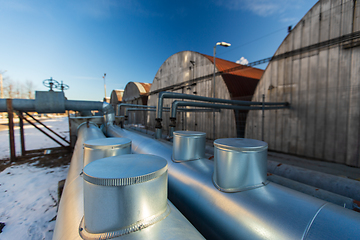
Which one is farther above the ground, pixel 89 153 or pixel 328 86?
pixel 328 86

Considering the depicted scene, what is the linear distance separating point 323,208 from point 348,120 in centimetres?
564

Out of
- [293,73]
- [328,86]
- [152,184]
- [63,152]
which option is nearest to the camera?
[152,184]

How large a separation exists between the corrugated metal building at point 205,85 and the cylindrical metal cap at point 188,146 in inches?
209

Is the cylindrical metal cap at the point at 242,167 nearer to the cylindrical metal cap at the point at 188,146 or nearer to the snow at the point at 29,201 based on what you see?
the cylindrical metal cap at the point at 188,146

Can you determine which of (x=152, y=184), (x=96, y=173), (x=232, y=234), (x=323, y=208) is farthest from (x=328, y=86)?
(x=96, y=173)

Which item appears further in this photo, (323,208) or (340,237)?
(323,208)

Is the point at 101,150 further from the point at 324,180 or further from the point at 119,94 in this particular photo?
the point at 119,94

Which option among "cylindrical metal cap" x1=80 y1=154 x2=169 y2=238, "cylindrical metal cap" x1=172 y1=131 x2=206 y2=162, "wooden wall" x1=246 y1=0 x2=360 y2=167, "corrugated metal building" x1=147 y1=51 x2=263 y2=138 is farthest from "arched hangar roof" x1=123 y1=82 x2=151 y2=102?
"cylindrical metal cap" x1=80 y1=154 x2=169 y2=238

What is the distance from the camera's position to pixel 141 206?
4.02 ft

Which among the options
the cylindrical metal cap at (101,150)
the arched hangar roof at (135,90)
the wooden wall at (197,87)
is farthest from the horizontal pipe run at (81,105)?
the arched hangar roof at (135,90)

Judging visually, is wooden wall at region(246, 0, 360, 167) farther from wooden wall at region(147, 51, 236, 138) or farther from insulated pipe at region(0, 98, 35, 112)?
insulated pipe at region(0, 98, 35, 112)

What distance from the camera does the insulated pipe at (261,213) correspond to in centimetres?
124

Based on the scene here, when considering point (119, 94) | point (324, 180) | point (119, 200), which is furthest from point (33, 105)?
point (119, 94)

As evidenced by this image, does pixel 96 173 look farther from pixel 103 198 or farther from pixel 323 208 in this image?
pixel 323 208
